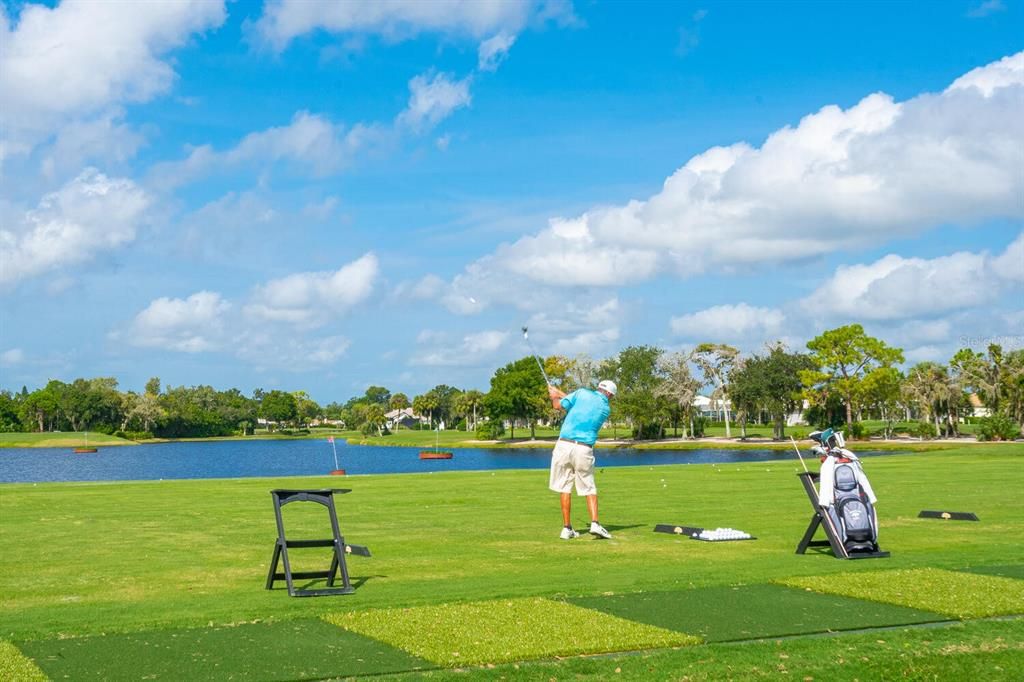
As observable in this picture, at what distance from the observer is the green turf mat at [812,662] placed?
772 cm

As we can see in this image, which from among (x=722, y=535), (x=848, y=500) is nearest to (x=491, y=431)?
(x=722, y=535)

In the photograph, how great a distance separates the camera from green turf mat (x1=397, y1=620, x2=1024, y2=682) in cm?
772

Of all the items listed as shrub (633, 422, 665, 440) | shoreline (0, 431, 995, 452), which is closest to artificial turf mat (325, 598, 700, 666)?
shoreline (0, 431, 995, 452)

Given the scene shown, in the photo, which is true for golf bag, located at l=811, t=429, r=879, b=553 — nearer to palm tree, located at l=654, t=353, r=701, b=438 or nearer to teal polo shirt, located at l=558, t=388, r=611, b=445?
teal polo shirt, located at l=558, t=388, r=611, b=445

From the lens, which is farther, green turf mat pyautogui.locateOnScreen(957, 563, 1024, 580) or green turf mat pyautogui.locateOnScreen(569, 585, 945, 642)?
green turf mat pyautogui.locateOnScreen(957, 563, 1024, 580)

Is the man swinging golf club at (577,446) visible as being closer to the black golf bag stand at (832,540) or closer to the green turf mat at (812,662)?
the black golf bag stand at (832,540)

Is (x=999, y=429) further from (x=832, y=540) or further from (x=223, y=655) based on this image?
(x=223, y=655)

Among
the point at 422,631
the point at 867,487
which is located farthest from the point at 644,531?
the point at 422,631

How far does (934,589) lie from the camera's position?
36.1ft

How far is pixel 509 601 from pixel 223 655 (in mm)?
3145

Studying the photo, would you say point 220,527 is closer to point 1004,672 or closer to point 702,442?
point 1004,672

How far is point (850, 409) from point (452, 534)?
99.8 m

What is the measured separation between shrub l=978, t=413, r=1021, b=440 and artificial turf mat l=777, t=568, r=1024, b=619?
81.4m

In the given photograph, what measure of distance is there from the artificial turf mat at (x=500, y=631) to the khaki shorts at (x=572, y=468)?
225 inches
